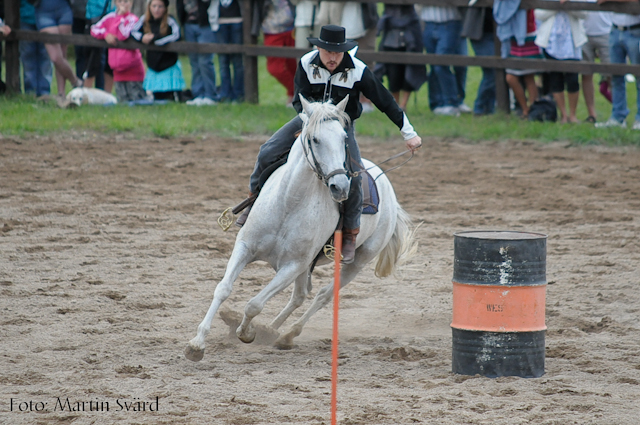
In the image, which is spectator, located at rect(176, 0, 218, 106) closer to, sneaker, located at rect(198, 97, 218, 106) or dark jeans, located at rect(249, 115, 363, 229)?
sneaker, located at rect(198, 97, 218, 106)

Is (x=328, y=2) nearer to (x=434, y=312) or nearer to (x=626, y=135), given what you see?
(x=626, y=135)

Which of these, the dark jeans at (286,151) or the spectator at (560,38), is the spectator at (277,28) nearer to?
A: the spectator at (560,38)

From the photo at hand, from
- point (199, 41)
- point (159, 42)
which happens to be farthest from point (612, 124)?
point (159, 42)

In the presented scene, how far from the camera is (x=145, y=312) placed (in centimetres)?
653

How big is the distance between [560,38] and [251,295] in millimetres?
8756

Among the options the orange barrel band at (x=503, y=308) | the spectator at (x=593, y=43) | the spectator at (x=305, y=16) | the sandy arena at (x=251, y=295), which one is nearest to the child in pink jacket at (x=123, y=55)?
the spectator at (x=305, y=16)

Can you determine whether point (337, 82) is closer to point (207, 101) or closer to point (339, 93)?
point (339, 93)

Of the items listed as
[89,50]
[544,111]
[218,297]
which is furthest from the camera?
[89,50]

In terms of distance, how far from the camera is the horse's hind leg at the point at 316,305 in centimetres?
605

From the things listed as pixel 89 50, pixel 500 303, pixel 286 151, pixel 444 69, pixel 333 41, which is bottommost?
pixel 500 303

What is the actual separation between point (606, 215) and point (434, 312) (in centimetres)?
370

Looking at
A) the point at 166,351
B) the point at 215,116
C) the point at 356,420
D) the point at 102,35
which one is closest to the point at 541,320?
the point at 356,420

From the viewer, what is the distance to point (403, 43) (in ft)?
49.3

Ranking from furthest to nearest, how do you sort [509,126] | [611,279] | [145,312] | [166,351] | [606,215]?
[509,126], [606,215], [611,279], [145,312], [166,351]
